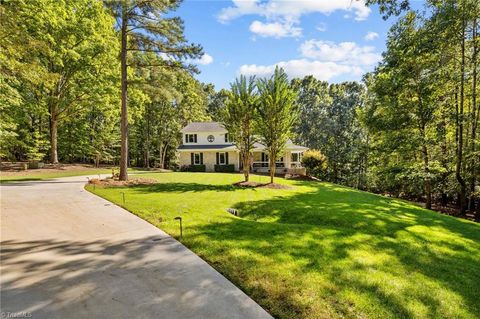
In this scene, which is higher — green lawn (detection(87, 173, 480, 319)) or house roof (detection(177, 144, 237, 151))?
house roof (detection(177, 144, 237, 151))

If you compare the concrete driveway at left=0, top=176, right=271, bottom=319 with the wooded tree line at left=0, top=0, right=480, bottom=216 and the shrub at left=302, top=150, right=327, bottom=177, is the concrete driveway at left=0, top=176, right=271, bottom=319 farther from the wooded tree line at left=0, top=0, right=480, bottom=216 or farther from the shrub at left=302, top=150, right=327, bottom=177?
the shrub at left=302, top=150, right=327, bottom=177

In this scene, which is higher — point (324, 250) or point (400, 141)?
point (400, 141)

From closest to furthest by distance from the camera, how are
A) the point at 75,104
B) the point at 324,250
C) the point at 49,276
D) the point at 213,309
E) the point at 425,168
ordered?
the point at 213,309 → the point at 49,276 → the point at 324,250 → the point at 425,168 → the point at 75,104

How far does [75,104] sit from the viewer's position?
88.2ft

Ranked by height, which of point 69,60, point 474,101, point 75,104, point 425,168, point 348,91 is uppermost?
point 348,91

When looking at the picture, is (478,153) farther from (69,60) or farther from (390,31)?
(69,60)

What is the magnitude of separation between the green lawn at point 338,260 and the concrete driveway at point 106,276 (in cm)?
44

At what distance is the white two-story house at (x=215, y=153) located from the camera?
100ft

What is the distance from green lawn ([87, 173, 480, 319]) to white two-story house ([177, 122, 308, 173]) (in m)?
21.1

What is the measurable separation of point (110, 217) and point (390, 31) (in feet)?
66.0

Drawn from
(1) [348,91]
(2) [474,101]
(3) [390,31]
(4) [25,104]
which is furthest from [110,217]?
(1) [348,91]

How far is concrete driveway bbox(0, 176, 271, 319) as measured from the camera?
3371mm

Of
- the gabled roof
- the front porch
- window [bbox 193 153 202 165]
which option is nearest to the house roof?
window [bbox 193 153 202 165]

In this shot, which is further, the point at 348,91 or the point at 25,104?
the point at 348,91
